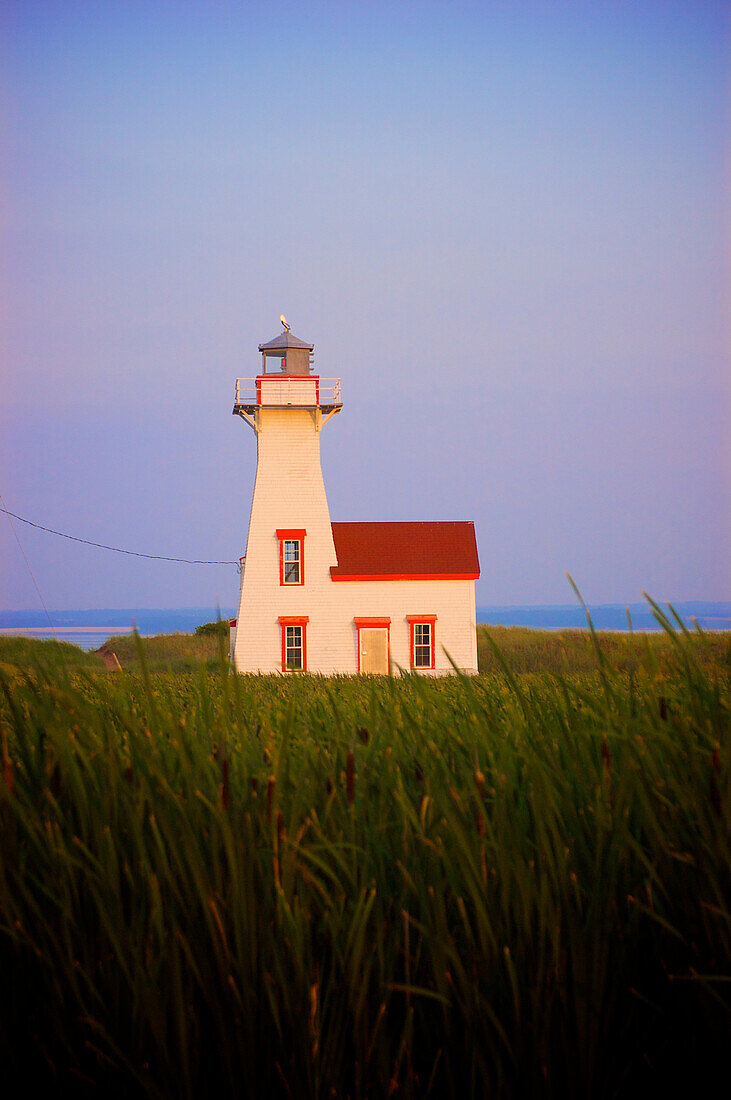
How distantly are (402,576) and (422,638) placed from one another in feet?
6.53

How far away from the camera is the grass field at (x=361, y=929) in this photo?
2.04m

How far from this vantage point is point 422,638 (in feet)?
89.4

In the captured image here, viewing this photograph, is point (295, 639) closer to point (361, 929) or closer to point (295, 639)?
point (295, 639)

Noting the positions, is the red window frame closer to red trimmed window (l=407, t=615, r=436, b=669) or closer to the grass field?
red trimmed window (l=407, t=615, r=436, b=669)

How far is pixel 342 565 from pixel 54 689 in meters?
25.0

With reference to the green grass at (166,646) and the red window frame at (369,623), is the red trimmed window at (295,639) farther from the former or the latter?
the green grass at (166,646)

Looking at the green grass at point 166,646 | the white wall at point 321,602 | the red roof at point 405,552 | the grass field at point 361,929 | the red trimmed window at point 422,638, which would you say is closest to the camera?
the grass field at point 361,929

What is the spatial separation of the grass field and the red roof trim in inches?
975

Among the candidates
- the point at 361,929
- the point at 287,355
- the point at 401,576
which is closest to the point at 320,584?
the point at 401,576

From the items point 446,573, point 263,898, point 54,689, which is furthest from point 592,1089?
point 446,573

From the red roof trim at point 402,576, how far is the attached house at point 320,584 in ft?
0.10

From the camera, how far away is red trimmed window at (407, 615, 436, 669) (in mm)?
26859

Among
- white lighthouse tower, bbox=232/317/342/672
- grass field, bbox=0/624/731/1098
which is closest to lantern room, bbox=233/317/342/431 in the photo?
white lighthouse tower, bbox=232/317/342/672

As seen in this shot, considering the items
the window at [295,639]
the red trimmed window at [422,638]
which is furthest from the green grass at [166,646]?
the red trimmed window at [422,638]
